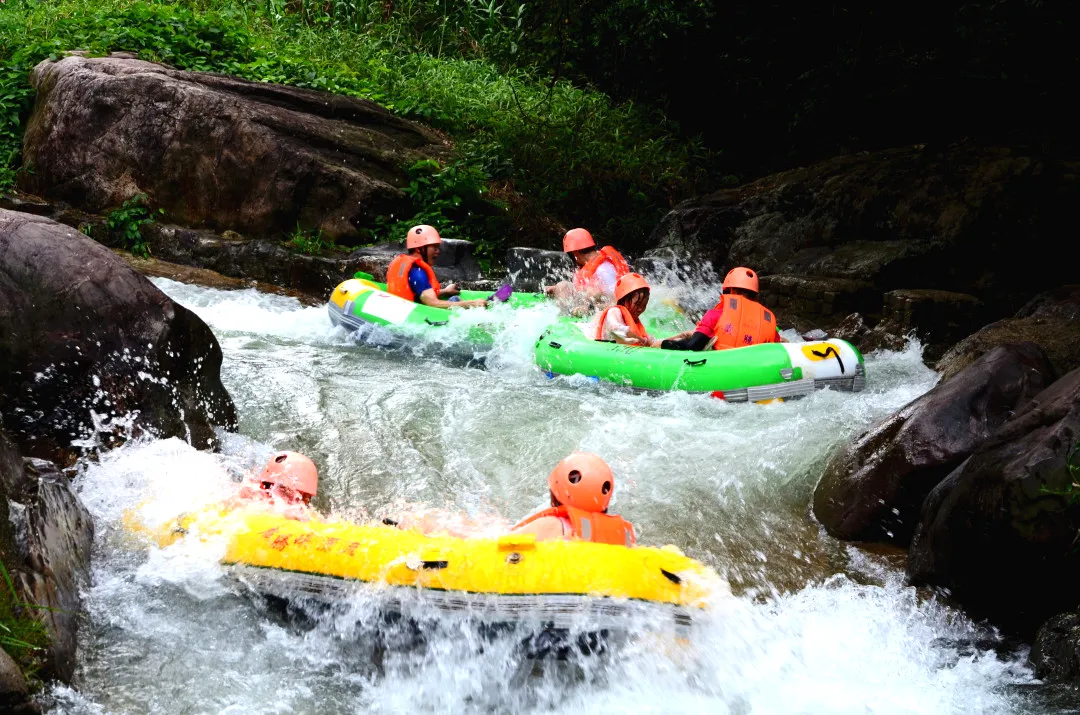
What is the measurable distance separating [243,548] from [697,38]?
1146 centimetres

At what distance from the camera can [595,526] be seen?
14.3 feet

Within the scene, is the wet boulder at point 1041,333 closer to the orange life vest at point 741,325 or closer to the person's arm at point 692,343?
the orange life vest at point 741,325

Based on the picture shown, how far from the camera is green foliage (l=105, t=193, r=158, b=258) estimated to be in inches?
456

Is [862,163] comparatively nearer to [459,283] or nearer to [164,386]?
[459,283]

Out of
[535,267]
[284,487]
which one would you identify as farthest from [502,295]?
[284,487]

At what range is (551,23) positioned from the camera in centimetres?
1389

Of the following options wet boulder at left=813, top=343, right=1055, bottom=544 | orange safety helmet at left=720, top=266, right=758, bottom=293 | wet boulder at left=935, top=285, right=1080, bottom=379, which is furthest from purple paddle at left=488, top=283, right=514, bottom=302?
wet boulder at left=813, top=343, right=1055, bottom=544

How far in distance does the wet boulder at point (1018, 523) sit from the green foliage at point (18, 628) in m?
3.92

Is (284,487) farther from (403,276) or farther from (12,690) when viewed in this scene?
(403,276)

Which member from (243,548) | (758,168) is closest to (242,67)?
(758,168)

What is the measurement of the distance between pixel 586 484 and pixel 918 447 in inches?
82.3

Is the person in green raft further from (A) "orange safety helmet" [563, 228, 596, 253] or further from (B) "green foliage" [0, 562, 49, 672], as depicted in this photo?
(B) "green foliage" [0, 562, 49, 672]

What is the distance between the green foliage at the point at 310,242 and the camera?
37.8 feet

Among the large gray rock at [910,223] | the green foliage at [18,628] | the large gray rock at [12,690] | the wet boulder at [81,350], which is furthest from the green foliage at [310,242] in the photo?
the large gray rock at [12,690]
